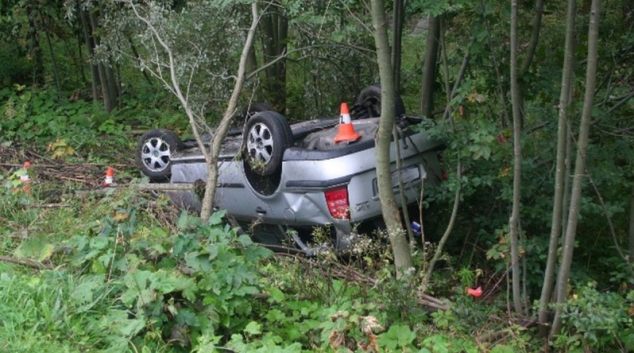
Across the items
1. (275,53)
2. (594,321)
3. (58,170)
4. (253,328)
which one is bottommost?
(594,321)

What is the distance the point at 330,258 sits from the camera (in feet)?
18.4

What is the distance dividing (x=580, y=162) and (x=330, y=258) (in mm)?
1794

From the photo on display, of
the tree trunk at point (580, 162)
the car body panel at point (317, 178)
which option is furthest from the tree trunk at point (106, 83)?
the tree trunk at point (580, 162)

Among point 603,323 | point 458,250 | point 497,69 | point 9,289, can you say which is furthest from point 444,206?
point 9,289

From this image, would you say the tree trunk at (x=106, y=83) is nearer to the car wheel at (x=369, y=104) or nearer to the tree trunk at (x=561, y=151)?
the car wheel at (x=369, y=104)

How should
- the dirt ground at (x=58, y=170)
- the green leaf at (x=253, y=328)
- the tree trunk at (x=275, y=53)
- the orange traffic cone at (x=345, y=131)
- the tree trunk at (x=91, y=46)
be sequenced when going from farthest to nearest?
1. the tree trunk at (x=91, y=46)
2. the tree trunk at (x=275, y=53)
3. the dirt ground at (x=58, y=170)
4. the orange traffic cone at (x=345, y=131)
5. the green leaf at (x=253, y=328)

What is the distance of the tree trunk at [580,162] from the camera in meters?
5.06

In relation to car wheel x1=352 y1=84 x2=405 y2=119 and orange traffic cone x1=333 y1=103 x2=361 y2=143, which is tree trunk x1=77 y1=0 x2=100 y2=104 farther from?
orange traffic cone x1=333 y1=103 x2=361 y2=143

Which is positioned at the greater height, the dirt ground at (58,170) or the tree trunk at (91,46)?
the tree trunk at (91,46)

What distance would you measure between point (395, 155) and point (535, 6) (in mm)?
1718

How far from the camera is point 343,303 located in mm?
5043

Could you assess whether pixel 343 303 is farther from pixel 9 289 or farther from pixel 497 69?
pixel 497 69

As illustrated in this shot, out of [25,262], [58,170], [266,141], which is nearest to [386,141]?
[266,141]

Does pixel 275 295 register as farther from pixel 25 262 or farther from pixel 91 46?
pixel 91 46
